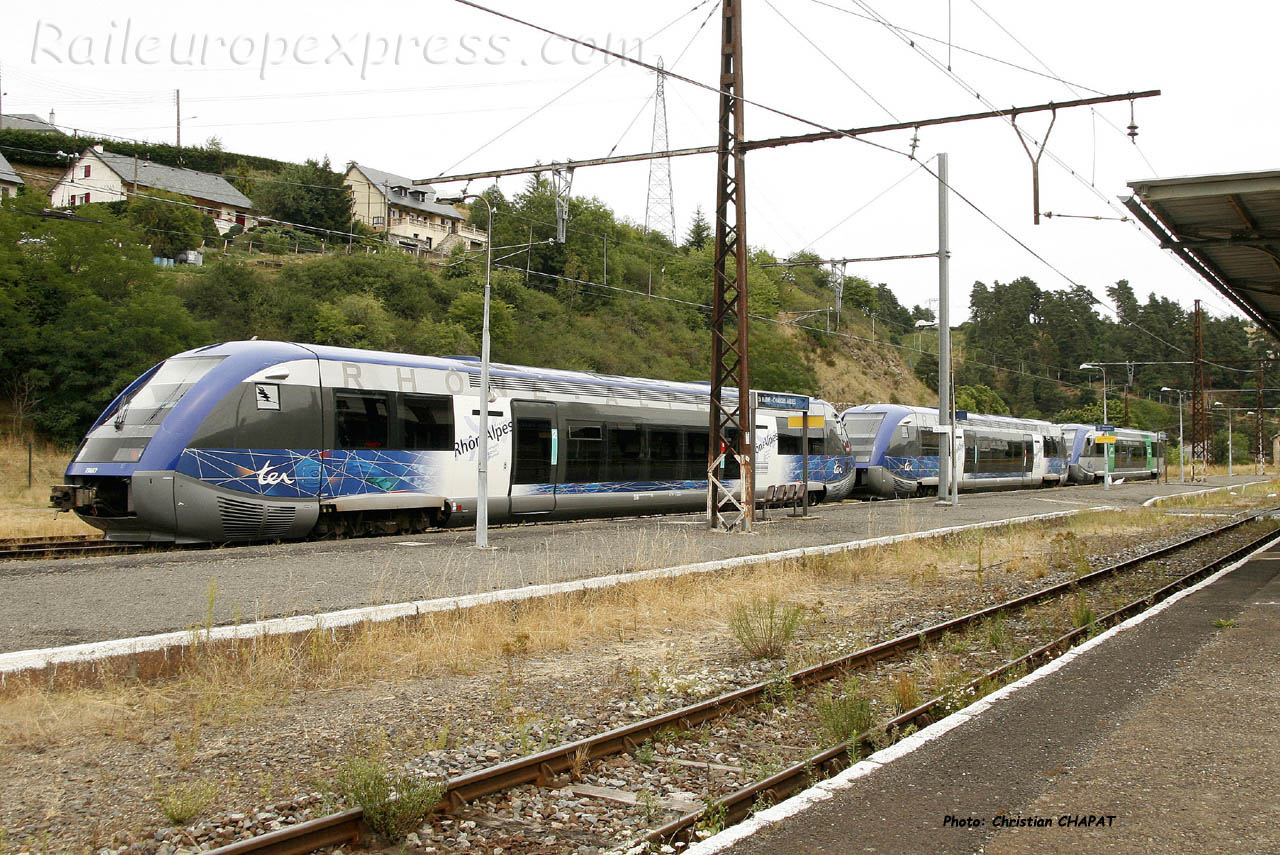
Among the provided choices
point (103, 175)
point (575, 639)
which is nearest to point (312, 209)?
point (103, 175)

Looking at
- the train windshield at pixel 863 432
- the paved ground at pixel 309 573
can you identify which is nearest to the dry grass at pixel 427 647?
the paved ground at pixel 309 573

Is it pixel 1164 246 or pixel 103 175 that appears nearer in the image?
pixel 1164 246

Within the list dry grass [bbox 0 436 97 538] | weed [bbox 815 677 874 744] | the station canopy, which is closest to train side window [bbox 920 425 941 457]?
the station canopy

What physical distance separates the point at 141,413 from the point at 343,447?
2900mm

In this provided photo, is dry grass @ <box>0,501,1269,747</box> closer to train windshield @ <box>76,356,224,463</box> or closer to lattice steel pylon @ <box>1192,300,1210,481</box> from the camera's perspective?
train windshield @ <box>76,356,224,463</box>

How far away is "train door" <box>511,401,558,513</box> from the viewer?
19156 mm

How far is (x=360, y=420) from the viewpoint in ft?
52.9

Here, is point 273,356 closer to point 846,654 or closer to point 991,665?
point 846,654

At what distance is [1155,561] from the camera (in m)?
18.3

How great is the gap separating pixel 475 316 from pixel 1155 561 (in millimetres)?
39196

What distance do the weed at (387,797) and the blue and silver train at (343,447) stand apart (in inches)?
392

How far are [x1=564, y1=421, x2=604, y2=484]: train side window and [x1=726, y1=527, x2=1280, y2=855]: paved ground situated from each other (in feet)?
42.2

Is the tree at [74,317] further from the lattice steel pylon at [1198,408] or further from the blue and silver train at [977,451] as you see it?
the lattice steel pylon at [1198,408]

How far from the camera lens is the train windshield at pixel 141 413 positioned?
14.2 m
